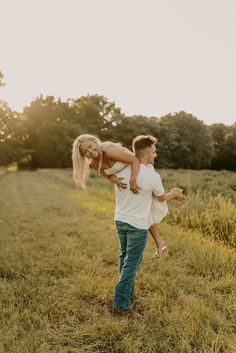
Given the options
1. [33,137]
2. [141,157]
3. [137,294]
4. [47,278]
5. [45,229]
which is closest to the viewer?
[141,157]

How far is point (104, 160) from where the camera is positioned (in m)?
4.26

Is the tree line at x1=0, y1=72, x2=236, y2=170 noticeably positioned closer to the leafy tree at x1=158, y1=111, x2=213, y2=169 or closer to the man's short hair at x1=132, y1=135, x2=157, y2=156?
the leafy tree at x1=158, y1=111, x2=213, y2=169

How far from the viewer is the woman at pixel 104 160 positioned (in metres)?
3.98

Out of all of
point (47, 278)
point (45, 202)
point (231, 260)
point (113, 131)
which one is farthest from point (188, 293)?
point (113, 131)

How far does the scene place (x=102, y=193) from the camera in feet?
53.2

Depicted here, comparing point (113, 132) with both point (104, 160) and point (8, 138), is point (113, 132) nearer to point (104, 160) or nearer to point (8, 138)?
point (8, 138)

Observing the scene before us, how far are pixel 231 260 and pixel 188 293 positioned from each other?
1214mm

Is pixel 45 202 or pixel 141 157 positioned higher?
pixel 141 157

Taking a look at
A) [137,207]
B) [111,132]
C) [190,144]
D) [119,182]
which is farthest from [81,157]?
[190,144]

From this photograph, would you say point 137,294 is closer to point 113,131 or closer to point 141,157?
point 141,157

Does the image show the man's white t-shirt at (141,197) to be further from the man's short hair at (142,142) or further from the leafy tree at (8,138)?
the leafy tree at (8,138)

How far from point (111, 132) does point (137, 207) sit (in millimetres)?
65987

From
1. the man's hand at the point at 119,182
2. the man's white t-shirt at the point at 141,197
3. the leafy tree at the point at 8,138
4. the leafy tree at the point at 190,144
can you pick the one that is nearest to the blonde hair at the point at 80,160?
the man's hand at the point at 119,182

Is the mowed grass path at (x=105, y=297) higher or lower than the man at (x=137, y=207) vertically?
lower
